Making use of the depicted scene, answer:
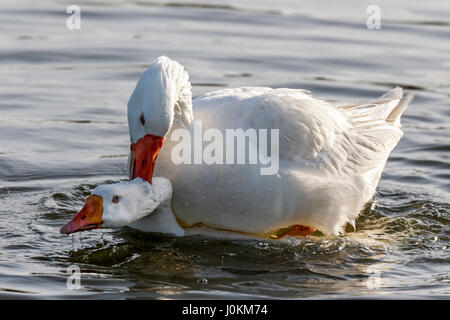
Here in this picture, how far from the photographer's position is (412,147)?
12.0 m

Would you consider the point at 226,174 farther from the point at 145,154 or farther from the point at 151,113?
the point at 151,113

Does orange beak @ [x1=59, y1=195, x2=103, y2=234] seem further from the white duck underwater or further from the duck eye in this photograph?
the duck eye

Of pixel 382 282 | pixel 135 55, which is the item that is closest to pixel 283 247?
pixel 382 282

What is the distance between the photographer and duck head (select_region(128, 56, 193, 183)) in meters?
7.76

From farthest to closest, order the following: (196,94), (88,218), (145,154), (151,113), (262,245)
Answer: (196,94) < (262,245) < (145,154) < (151,113) < (88,218)

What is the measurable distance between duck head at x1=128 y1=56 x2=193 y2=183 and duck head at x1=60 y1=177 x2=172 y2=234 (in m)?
0.14

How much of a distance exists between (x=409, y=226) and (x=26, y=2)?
443 inches

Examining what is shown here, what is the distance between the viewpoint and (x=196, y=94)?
13.3 meters

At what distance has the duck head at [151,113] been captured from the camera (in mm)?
7762

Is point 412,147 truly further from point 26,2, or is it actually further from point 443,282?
point 26,2

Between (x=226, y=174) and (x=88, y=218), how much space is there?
4.26 ft

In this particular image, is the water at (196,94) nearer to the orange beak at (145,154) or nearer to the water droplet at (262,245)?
the water droplet at (262,245)
